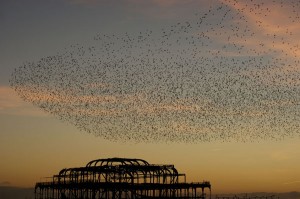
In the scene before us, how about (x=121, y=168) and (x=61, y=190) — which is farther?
(x=61, y=190)

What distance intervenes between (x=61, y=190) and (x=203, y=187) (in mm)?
23066

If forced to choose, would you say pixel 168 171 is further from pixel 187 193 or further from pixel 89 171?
pixel 89 171

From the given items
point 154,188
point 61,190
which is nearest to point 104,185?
point 154,188

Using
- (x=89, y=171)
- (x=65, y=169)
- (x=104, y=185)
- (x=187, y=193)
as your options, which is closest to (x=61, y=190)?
(x=65, y=169)

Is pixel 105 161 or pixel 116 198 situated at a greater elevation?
pixel 105 161

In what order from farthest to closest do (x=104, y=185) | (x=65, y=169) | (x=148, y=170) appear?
(x=65, y=169), (x=148, y=170), (x=104, y=185)

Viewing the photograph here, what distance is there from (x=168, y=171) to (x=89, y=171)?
40.8 feet

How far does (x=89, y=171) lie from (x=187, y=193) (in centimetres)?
1591

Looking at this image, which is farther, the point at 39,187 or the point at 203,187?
the point at 39,187

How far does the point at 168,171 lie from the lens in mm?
85938

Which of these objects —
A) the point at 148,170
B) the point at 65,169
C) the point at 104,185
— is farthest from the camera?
the point at 65,169

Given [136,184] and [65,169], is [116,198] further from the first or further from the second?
[65,169]

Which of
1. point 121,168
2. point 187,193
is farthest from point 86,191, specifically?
point 187,193

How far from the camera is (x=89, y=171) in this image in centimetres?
8294
